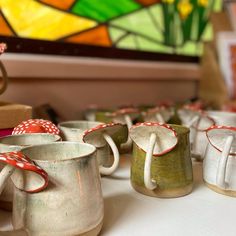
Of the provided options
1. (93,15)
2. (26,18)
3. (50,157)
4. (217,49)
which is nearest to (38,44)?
(26,18)

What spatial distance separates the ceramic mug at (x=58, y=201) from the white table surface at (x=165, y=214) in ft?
0.17

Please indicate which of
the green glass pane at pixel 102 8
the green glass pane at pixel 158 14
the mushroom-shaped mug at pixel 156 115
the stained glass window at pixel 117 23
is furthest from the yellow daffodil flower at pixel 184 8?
the mushroom-shaped mug at pixel 156 115

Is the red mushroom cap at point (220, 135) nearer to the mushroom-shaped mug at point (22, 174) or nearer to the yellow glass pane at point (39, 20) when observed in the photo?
the mushroom-shaped mug at point (22, 174)

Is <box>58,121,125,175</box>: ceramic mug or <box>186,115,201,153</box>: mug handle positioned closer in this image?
<box>58,121,125,175</box>: ceramic mug

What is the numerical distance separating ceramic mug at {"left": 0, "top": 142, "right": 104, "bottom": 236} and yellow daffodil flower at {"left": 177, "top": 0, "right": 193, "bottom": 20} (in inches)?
42.1

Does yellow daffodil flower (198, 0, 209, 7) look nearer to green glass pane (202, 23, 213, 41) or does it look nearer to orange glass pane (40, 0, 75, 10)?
green glass pane (202, 23, 213, 41)

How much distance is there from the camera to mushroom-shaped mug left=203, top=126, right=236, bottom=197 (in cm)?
43

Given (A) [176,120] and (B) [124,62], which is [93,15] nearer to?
(B) [124,62]

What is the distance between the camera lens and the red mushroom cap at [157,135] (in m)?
0.41

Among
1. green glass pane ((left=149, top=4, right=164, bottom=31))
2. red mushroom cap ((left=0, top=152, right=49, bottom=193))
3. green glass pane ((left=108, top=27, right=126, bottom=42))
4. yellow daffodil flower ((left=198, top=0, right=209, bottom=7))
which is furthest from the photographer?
yellow daffodil flower ((left=198, top=0, right=209, bottom=7))

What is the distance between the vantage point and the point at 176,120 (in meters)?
0.76

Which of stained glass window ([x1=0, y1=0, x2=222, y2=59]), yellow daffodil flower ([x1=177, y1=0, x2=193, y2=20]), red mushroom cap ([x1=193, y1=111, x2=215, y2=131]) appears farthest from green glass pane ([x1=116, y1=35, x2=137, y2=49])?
red mushroom cap ([x1=193, y1=111, x2=215, y2=131])

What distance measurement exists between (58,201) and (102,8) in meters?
0.77

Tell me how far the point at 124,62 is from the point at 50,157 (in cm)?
70
